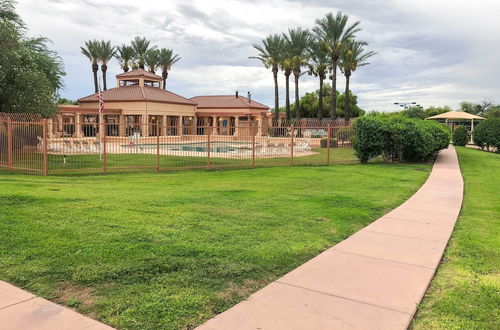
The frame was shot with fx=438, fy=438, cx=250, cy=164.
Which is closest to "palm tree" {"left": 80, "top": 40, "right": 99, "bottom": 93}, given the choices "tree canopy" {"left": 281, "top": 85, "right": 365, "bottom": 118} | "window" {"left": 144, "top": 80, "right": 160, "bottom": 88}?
"window" {"left": 144, "top": 80, "right": 160, "bottom": 88}

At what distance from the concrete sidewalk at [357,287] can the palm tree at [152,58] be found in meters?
65.0

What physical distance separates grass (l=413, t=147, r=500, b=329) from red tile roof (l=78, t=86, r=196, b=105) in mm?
42902

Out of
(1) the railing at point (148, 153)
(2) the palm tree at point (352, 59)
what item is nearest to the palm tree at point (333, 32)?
(2) the palm tree at point (352, 59)

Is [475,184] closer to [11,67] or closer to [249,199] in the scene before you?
[249,199]

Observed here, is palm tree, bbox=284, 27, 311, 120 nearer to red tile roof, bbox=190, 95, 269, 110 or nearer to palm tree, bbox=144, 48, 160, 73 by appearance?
red tile roof, bbox=190, 95, 269, 110

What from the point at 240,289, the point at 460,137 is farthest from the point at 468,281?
the point at 460,137

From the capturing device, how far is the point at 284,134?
81.9ft

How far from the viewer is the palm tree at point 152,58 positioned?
67744mm

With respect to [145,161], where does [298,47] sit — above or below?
above

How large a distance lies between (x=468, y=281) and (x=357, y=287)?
133 centimetres

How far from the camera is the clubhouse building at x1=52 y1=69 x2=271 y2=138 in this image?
151 ft

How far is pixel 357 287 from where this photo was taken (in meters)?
4.55

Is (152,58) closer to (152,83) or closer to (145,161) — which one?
(152,83)

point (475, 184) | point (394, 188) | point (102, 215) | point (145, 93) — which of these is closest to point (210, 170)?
point (394, 188)
